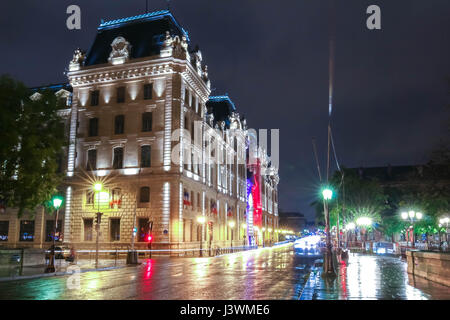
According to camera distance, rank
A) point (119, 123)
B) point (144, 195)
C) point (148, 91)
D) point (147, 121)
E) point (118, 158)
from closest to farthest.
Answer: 1. point (144, 195)
2. point (147, 121)
3. point (118, 158)
4. point (148, 91)
5. point (119, 123)

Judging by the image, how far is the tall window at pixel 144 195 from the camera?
44.7 metres

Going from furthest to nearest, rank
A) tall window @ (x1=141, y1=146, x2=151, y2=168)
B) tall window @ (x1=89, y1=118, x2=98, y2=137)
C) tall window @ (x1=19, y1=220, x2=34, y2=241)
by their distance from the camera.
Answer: tall window @ (x1=89, y1=118, x2=98, y2=137) < tall window @ (x1=19, y1=220, x2=34, y2=241) < tall window @ (x1=141, y1=146, x2=151, y2=168)

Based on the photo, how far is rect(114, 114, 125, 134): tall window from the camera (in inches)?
1900

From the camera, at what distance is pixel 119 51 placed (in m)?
48.8

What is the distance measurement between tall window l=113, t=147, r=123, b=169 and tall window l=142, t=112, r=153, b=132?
3.85 metres

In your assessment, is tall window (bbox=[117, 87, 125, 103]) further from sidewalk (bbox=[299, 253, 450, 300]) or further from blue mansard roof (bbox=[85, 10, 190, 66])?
sidewalk (bbox=[299, 253, 450, 300])

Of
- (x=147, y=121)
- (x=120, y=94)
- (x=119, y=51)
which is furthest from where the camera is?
(x=120, y=94)

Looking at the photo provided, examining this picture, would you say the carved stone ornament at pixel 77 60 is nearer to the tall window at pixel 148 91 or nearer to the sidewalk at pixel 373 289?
the tall window at pixel 148 91

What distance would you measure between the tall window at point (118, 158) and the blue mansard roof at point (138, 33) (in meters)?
11.3

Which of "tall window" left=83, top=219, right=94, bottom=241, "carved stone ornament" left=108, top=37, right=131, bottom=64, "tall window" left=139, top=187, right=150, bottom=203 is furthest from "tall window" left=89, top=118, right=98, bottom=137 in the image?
"tall window" left=83, top=219, right=94, bottom=241

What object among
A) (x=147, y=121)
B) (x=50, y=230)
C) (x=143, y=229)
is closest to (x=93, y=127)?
(x=147, y=121)

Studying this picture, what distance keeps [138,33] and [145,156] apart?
16.1 meters

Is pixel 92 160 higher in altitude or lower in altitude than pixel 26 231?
higher

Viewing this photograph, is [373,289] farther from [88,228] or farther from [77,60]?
[77,60]
